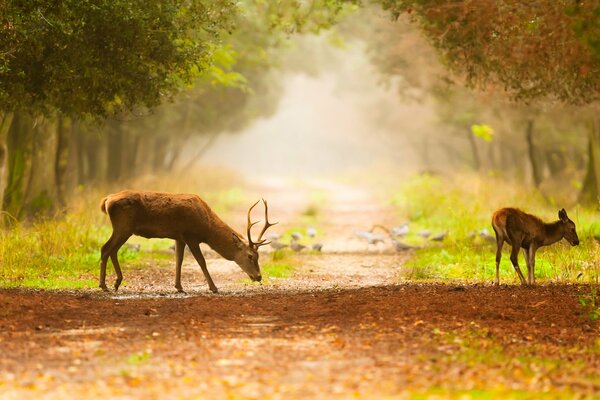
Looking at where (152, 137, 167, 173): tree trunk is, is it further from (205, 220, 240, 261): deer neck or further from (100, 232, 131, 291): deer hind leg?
(100, 232, 131, 291): deer hind leg

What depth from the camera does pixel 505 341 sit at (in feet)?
32.0

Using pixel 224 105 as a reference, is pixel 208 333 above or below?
below

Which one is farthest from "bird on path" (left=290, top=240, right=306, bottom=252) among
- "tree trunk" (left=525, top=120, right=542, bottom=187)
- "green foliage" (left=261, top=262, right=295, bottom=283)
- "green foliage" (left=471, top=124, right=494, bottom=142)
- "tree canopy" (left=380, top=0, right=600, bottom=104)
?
"tree trunk" (left=525, top=120, right=542, bottom=187)

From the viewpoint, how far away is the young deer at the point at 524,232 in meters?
14.0

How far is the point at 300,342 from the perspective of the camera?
31.2 ft

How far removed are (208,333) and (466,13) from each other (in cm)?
721

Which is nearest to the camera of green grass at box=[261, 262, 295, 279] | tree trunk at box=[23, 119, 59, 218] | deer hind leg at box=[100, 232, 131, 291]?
deer hind leg at box=[100, 232, 131, 291]

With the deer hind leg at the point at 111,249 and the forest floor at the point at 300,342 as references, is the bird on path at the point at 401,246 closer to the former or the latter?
the forest floor at the point at 300,342

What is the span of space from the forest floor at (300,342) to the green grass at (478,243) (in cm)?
152

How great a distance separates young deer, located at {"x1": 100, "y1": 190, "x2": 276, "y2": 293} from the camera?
13820mm

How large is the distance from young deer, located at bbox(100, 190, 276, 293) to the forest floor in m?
0.50

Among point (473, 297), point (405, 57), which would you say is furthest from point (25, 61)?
point (405, 57)

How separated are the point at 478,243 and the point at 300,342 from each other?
429 inches

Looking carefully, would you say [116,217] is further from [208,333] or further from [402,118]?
[402,118]
